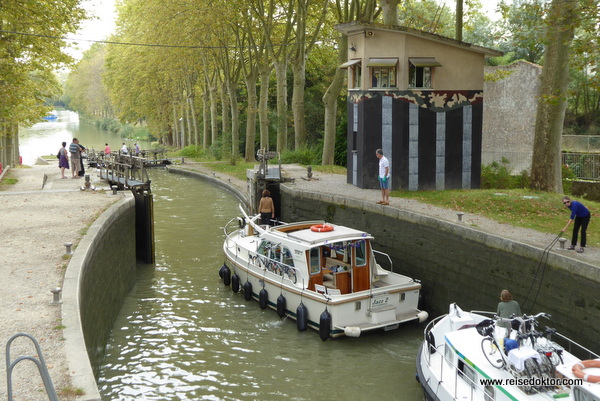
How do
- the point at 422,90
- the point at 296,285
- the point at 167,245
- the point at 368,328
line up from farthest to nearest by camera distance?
the point at 167,245 → the point at 422,90 → the point at 296,285 → the point at 368,328

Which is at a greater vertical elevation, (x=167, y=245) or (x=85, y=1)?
(x=85, y=1)

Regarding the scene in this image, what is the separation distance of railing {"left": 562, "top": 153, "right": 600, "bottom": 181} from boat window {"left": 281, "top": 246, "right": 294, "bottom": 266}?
658 inches

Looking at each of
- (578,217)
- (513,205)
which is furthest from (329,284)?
(513,205)

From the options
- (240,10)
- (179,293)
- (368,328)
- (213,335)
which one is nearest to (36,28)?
(240,10)

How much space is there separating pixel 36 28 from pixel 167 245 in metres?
13.3

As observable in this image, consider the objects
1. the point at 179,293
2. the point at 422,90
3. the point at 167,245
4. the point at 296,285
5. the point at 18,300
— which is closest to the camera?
the point at 18,300

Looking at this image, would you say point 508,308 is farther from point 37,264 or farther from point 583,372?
point 37,264

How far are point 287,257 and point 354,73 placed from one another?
31.9 ft

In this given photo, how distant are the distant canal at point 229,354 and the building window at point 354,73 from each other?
8753mm

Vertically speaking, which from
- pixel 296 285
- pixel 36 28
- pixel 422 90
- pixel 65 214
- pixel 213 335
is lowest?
pixel 213 335

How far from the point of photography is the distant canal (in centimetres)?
1304

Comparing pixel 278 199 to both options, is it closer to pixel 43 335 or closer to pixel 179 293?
pixel 179 293

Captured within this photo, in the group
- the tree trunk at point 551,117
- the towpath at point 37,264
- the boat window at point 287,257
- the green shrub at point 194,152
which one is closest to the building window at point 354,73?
the tree trunk at point 551,117

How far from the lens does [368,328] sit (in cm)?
1509
